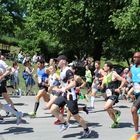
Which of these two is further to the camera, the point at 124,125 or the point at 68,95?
the point at 124,125

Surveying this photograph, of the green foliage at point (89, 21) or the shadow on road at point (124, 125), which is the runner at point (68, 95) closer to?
the shadow on road at point (124, 125)

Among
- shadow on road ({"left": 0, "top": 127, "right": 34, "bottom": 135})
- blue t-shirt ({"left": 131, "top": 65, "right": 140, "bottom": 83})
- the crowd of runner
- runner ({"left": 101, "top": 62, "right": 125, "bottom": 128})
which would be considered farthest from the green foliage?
blue t-shirt ({"left": 131, "top": 65, "right": 140, "bottom": 83})

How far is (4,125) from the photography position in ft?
42.0

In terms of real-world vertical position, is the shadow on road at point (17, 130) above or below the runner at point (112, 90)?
below

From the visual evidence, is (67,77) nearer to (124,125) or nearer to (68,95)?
(68,95)

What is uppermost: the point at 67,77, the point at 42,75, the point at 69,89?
the point at 42,75

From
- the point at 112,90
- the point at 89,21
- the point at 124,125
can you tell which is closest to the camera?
the point at 112,90

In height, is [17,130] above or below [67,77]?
below

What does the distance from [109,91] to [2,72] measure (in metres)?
2.93

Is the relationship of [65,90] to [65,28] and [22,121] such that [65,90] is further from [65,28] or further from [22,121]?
[65,28]

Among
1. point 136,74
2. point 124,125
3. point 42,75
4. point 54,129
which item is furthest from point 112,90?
point 42,75

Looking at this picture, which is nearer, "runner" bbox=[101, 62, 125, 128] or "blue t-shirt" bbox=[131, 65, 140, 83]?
"blue t-shirt" bbox=[131, 65, 140, 83]

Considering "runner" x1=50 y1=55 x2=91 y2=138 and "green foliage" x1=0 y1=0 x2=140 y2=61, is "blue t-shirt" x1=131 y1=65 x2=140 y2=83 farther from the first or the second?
"green foliage" x1=0 y1=0 x2=140 y2=61

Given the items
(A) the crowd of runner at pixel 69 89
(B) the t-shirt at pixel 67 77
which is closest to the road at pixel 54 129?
(A) the crowd of runner at pixel 69 89
